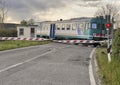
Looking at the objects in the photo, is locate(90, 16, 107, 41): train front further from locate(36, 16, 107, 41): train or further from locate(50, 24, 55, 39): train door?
locate(50, 24, 55, 39): train door

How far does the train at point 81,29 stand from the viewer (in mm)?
35438

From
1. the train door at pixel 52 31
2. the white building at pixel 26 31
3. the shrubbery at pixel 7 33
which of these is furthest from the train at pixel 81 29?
the shrubbery at pixel 7 33

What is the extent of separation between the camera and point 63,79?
10.2m

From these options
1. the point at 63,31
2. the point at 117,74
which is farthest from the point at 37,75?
the point at 63,31

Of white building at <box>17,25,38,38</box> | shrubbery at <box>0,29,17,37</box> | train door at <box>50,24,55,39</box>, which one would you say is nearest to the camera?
train door at <box>50,24,55,39</box>

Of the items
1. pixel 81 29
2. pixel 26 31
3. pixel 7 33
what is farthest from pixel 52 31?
pixel 7 33

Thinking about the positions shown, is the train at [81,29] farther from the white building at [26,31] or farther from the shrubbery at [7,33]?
the shrubbery at [7,33]

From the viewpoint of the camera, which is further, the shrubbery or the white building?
the white building

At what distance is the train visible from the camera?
35.4m

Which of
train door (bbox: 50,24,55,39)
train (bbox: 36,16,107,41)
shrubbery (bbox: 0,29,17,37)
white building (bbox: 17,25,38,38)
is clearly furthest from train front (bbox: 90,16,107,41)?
shrubbery (bbox: 0,29,17,37)

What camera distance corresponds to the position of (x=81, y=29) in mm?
36188

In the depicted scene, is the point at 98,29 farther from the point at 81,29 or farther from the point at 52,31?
the point at 52,31

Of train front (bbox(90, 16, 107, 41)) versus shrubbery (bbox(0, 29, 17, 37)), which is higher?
train front (bbox(90, 16, 107, 41))

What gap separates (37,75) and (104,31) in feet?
87.5
